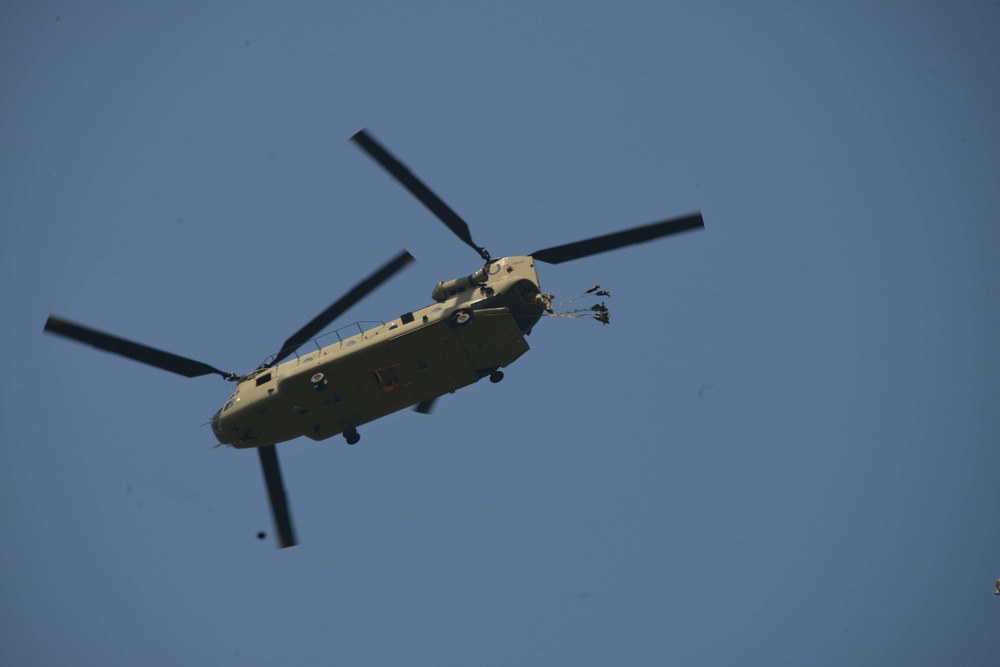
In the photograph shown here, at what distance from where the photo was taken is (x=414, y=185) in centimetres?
3622

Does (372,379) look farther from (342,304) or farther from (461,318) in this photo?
(461,318)

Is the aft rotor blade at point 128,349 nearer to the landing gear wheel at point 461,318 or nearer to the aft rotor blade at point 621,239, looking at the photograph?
the landing gear wheel at point 461,318

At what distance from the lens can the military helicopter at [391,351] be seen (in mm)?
36531

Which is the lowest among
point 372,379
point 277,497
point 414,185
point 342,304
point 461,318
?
point 277,497

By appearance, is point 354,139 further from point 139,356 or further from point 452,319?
point 139,356

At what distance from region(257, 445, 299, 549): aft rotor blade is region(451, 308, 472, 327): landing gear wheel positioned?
886 centimetres

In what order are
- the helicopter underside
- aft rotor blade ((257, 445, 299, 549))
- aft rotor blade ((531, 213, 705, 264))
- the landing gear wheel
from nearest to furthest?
1. aft rotor blade ((531, 213, 705, 264))
2. the landing gear wheel
3. the helicopter underside
4. aft rotor blade ((257, 445, 299, 549))

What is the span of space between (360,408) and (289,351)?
3.31 meters

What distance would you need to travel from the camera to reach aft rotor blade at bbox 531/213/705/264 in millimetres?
35094

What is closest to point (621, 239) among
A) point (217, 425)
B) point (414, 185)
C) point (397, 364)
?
point (414, 185)

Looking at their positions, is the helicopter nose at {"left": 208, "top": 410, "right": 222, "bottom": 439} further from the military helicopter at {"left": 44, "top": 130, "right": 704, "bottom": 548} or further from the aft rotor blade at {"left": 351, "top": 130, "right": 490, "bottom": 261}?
the aft rotor blade at {"left": 351, "top": 130, "right": 490, "bottom": 261}

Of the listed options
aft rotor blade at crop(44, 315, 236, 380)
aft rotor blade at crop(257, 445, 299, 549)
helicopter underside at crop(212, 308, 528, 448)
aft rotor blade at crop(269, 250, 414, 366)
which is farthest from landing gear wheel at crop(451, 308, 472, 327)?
aft rotor blade at crop(44, 315, 236, 380)

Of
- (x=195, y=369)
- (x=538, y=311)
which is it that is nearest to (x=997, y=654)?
Result: (x=538, y=311)

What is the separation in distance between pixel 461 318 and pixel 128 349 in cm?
1160
